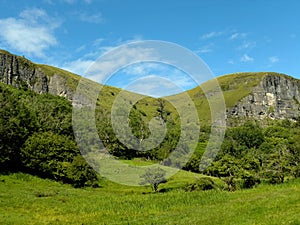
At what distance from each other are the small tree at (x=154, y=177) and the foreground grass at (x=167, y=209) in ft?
103

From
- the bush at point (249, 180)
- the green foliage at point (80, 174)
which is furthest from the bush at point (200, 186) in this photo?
the green foliage at point (80, 174)

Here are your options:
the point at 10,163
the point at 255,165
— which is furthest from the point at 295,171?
the point at 10,163

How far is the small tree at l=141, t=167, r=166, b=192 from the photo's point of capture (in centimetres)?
7575

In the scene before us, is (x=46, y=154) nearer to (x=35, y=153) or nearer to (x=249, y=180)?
Answer: (x=35, y=153)

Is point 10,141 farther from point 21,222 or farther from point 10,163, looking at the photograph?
point 21,222

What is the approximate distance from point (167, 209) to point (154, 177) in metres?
42.3

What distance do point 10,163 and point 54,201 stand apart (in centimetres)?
3913

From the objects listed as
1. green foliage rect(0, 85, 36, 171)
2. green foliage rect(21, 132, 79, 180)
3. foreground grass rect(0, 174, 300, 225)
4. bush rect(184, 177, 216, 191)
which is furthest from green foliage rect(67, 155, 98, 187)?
bush rect(184, 177, 216, 191)

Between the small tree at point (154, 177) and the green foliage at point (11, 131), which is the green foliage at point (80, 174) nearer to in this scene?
the small tree at point (154, 177)

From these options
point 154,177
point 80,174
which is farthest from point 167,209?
point 154,177

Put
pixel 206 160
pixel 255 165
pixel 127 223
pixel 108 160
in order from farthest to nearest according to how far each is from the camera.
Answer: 1. pixel 206 160
2. pixel 108 160
3. pixel 255 165
4. pixel 127 223

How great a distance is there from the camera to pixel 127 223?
86.7ft

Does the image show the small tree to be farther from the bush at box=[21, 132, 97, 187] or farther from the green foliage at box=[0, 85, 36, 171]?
the green foliage at box=[0, 85, 36, 171]

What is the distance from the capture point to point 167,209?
111 ft
